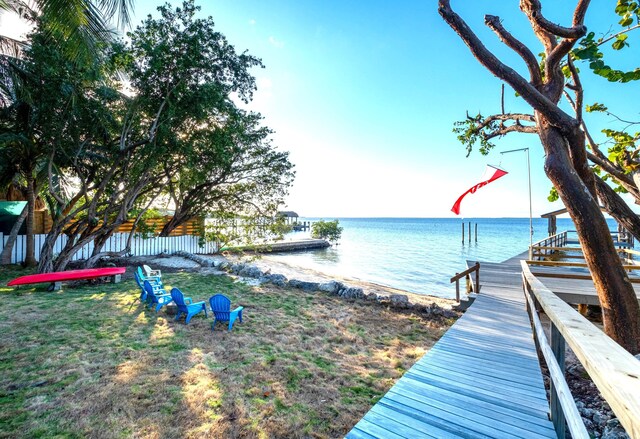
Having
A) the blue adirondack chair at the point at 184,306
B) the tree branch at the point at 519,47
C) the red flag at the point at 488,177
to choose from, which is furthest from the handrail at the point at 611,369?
the red flag at the point at 488,177

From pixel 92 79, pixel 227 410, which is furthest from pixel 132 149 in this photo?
pixel 227 410

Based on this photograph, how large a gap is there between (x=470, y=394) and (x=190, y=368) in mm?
3319

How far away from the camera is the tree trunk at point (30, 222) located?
31.8 feet

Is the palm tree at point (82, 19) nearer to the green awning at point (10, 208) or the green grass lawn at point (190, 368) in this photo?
the green grass lawn at point (190, 368)

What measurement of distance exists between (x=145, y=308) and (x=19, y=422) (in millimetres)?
3755

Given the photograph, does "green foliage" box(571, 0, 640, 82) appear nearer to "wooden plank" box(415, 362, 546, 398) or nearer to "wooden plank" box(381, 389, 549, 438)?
"wooden plank" box(415, 362, 546, 398)

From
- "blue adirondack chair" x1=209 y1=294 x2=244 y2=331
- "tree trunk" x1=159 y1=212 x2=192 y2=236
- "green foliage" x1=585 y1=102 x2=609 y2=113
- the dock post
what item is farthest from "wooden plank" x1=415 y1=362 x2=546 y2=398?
"tree trunk" x1=159 y1=212 x2=192 y2=236

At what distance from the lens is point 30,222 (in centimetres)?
1000

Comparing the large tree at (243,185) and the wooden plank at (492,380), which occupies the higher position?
the large tree at (243,185)

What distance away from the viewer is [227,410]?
293 cm

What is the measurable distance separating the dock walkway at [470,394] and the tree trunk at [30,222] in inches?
506

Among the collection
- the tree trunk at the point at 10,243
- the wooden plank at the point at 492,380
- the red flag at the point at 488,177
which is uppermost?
the red flag at the point at 488,177

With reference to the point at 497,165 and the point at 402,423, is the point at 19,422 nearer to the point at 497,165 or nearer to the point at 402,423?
the point at 402,423

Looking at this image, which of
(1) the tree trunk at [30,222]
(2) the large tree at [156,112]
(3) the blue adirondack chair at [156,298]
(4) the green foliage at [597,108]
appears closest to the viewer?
(4) the green foliage at [597,108]
